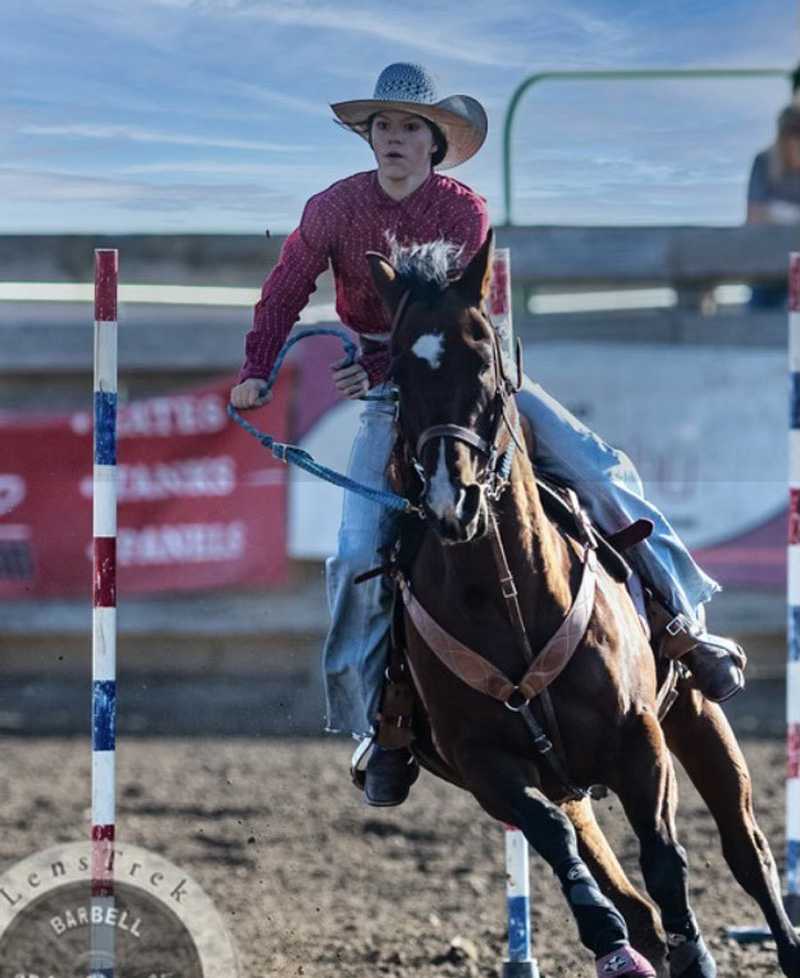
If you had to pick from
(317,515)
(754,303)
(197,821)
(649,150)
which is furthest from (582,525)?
(754,303)

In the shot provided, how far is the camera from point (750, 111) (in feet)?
22.2

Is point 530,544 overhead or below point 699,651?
overhead

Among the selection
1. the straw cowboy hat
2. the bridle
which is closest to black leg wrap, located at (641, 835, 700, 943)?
the bridle

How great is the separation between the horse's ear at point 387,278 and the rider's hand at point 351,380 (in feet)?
1.24

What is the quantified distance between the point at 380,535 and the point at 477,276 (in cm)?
78

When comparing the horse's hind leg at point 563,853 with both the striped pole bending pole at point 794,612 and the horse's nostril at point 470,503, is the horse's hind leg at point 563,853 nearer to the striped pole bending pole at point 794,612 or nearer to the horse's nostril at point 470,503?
the horse's nostril at point 470,503

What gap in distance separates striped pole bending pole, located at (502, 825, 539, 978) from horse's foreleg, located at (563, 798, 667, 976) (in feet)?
2.01

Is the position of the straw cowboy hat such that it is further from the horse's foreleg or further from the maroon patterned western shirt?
the horse's foreleg

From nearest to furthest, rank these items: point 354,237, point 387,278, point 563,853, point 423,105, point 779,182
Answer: point 563,853 < point 387,278 < point 423,105 < point 354,237 < point 779,182

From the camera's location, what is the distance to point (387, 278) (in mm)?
4020

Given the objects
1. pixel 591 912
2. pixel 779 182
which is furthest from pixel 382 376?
pixel 779 182

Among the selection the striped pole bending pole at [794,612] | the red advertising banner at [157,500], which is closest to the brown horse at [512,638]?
the striped pole bending pole at [794,612]

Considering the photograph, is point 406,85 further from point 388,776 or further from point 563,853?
point 563,853

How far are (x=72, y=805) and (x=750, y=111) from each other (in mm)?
4005
